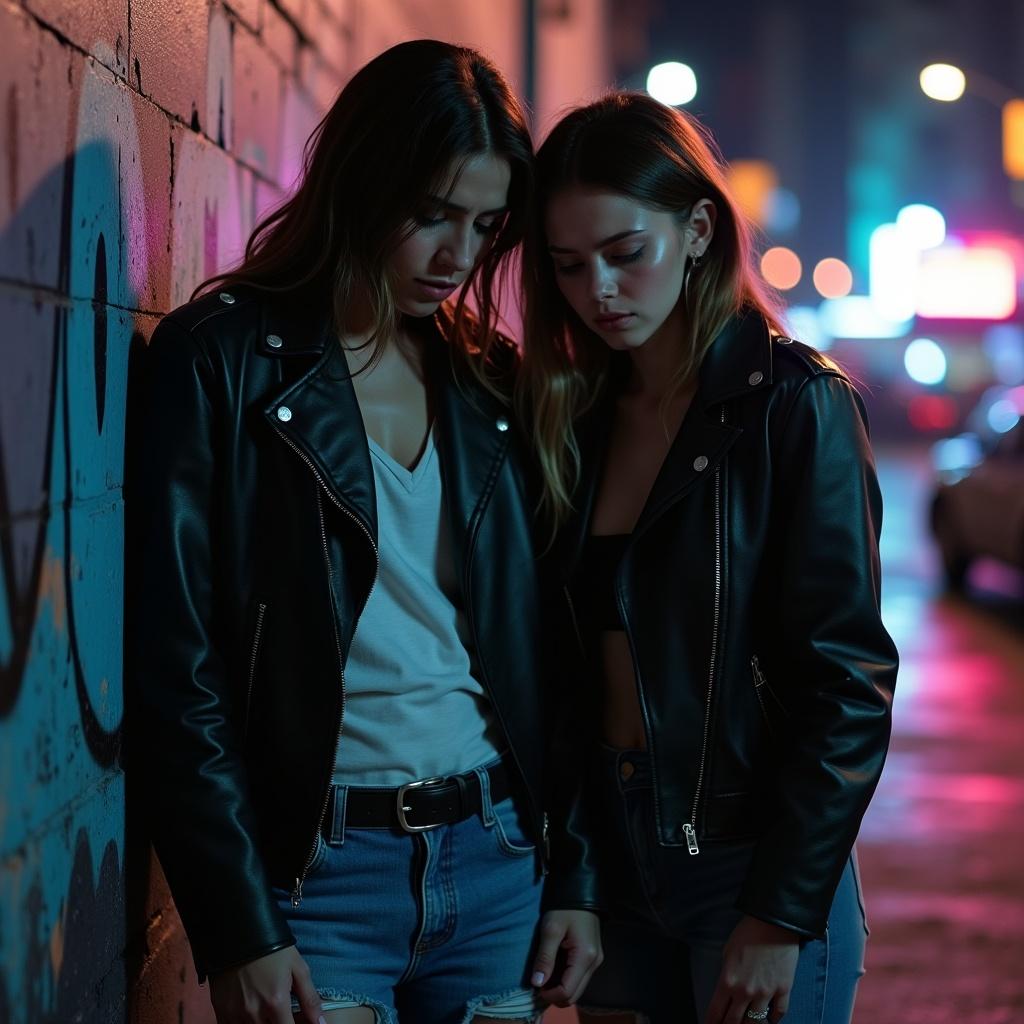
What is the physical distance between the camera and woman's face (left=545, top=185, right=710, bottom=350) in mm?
2383

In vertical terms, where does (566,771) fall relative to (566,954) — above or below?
above

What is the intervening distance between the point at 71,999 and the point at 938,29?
79.1 metres

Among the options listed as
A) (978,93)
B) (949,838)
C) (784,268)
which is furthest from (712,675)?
(784,268)

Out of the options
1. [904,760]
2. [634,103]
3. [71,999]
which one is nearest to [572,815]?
[71,999]

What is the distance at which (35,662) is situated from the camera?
172cm

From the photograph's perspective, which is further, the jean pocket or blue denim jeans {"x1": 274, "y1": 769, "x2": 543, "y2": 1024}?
the jean pocket

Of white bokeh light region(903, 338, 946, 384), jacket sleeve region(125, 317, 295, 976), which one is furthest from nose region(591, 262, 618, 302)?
Result: white bokeh light region(903, 338, 946, 384)

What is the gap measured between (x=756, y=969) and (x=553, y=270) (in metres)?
1.33

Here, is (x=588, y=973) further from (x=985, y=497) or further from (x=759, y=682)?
(x=985, y=497)

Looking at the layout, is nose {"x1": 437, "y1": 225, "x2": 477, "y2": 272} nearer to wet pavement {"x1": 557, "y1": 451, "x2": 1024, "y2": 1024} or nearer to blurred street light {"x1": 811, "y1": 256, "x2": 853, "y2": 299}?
wet pavement {"x1": 557, "y1": 451, "x2": 1024, "y2": 1024}

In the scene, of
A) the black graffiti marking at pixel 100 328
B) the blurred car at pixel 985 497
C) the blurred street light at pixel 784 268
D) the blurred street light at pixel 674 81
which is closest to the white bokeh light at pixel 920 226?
the blurred street light at pixel 784 268

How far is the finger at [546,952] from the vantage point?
231 centimetres

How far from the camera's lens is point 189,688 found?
199cm

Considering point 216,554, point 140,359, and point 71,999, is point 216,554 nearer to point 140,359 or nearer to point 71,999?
point 140,359
